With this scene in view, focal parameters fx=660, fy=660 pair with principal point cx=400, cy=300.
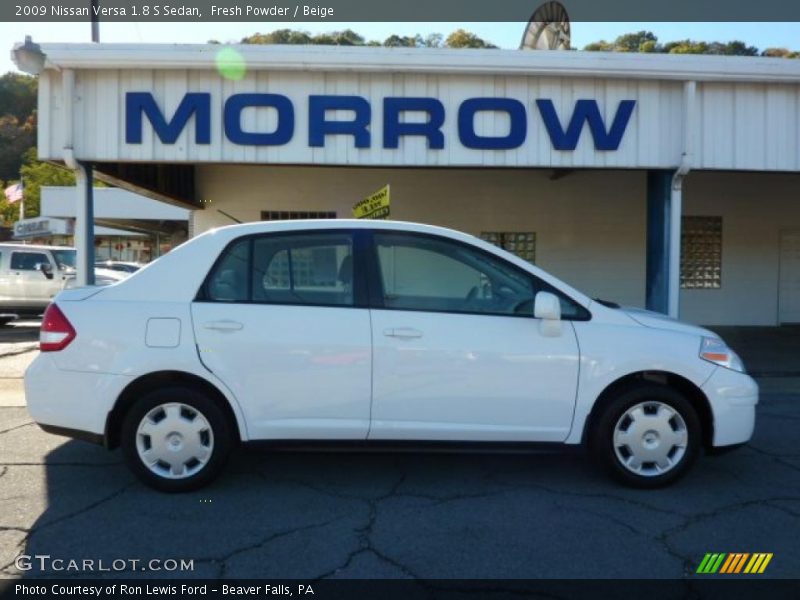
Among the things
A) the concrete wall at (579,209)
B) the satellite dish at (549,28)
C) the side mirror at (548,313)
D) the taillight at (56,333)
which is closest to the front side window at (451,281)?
the side mirror at (548,313)

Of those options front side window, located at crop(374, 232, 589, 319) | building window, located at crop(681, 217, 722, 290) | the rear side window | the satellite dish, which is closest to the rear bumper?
the rear side window

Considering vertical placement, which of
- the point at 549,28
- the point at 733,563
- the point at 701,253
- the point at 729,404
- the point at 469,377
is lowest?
the point at 733,563

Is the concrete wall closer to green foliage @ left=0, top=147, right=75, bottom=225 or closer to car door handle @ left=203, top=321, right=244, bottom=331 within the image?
car door handle @ left=203, top=321, right=244, bottom=331

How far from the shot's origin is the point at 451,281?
13.8 ft

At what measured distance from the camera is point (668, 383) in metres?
4.31

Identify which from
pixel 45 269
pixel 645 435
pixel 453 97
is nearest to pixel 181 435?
pixel 645 435

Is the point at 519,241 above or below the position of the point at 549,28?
below

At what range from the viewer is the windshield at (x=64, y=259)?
48.3 feet

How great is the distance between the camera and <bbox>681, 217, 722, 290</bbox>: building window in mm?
13523

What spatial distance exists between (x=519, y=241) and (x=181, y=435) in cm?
1027

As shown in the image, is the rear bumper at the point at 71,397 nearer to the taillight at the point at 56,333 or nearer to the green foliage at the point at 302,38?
the taillight at the point at 56,333

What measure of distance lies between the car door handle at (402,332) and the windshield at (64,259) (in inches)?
513

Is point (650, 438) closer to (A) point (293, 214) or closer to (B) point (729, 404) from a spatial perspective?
(B) point (729, 404)
